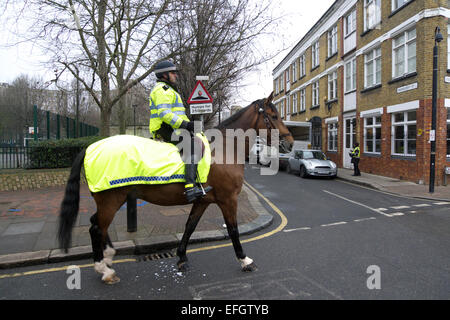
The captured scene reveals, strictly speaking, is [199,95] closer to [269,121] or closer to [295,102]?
[269,121]

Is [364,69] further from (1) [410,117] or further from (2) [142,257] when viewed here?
(2) [142,257]

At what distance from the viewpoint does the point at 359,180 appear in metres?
13.8

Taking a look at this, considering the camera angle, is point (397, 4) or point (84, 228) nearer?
point (84, 228)

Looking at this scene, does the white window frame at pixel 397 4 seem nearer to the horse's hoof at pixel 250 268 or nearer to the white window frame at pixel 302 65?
the white window frame at pixel 302 65

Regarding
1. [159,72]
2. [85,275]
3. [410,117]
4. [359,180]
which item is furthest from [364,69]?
[85,275]

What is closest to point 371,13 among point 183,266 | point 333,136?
point 333,136

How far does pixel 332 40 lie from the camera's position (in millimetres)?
22234

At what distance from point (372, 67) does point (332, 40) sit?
672 cm

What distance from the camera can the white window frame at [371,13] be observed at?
52.6 ft

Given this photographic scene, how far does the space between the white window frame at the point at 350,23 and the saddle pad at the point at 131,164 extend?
63.8 feet

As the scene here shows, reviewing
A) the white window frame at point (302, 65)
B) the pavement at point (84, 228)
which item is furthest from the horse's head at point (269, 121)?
the white window frame at point (302, 65)

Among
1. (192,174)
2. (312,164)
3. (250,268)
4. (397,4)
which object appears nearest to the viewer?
(192,174)

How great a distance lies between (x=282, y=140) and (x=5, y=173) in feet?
31.9

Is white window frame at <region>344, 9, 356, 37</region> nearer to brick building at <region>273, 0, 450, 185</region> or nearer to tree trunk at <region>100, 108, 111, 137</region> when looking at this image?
brick building at <region>273, 0, 450, 185</region>
